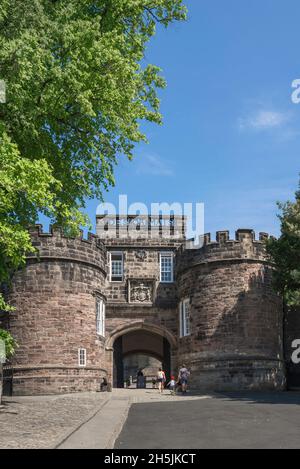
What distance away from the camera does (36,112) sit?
1630 cm

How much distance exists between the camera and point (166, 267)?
3581 cm

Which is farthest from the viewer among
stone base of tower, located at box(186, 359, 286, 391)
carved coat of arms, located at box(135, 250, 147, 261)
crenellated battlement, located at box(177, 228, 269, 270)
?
carved coat of arms, located at box(135, 250, 147, 261)

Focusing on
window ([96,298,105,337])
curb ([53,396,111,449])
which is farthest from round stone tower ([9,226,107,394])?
curb ([53,396,111,449])

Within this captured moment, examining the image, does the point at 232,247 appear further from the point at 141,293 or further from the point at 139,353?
the point at 139,353

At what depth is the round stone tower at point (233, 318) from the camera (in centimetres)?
2936

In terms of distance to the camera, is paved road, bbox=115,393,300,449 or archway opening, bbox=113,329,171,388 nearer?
paved road, bbox=115,393,300,449

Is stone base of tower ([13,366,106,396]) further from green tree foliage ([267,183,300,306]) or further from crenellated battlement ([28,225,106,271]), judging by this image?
green tree foliage ([267,183,300,306])

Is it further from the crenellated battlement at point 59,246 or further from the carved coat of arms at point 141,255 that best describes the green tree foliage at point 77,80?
the carved coat of arms at point 141,255

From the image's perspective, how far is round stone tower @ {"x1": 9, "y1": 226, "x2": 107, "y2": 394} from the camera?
91.0 ft

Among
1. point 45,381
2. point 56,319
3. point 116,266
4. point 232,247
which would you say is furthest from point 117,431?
point 116,266

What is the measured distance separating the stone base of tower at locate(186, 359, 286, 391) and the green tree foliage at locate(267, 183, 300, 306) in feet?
12.6

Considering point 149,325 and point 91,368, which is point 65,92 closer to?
point 91,368

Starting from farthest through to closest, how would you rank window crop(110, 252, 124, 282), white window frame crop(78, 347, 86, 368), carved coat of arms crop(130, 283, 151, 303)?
1. window crop(110, 252, 124, 282)
2. carved coat of arms crop(130, 283, 151, 303)
3. white window frame crop(78, 347, 86, 368)
